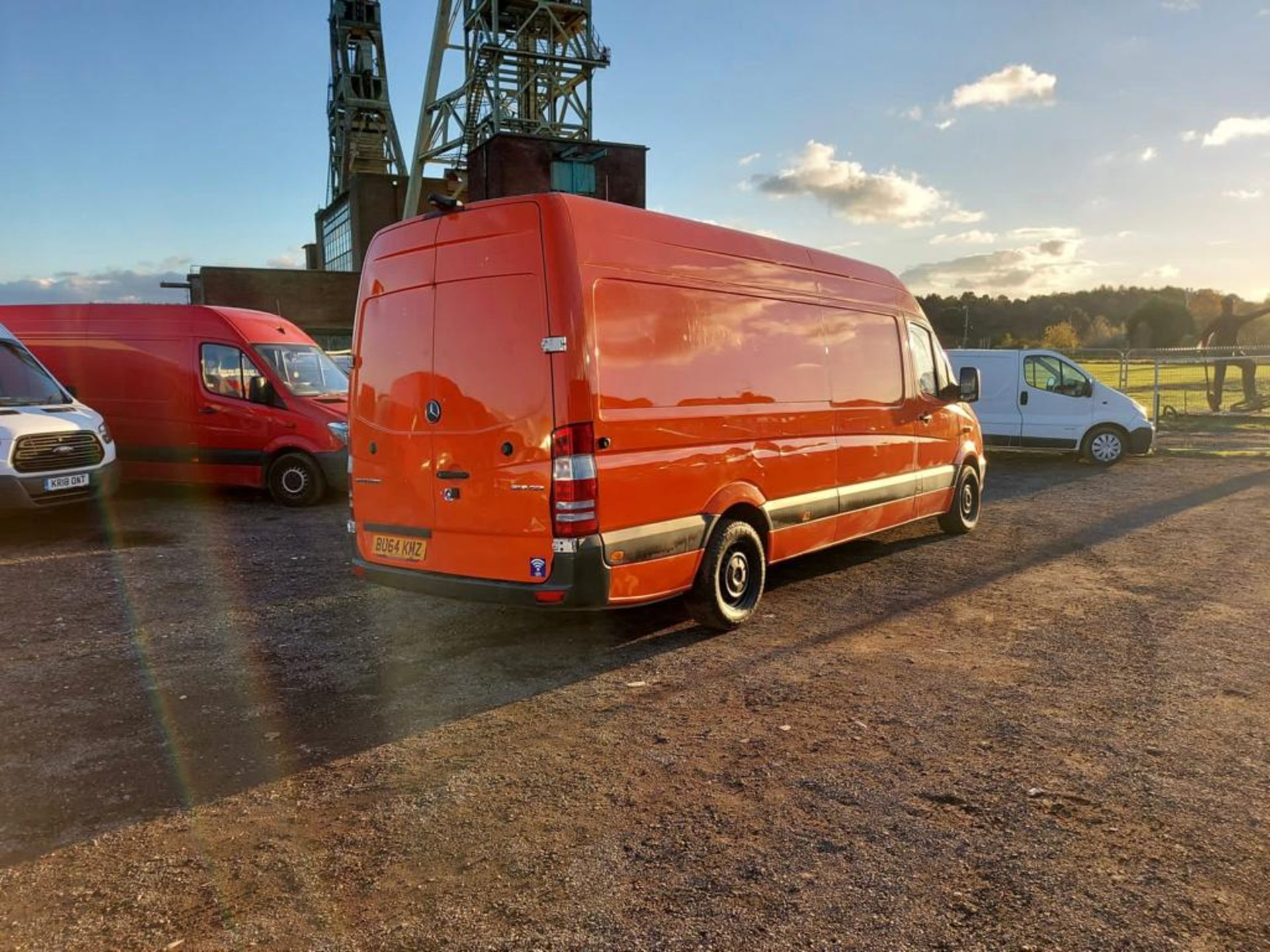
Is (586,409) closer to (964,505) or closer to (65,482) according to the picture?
(964,505)

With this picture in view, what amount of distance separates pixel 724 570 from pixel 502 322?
2098mm

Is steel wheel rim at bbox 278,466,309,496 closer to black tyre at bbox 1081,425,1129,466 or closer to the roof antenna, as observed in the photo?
the roof antenna

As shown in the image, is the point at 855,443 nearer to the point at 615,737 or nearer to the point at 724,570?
the point at 724,570

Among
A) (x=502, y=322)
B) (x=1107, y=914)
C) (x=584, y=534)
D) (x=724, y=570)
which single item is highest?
(x=502, y=322)

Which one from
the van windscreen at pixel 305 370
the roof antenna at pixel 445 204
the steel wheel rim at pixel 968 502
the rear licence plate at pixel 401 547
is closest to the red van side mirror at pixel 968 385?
the steel wheel rim at pixel 968 502

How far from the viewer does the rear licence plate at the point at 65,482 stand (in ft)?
28.7

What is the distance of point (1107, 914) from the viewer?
2.66 metres

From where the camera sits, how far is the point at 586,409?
4.54m

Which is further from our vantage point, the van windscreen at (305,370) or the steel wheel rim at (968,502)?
the van windscreen at (305,370)

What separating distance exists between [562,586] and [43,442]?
23.2ft

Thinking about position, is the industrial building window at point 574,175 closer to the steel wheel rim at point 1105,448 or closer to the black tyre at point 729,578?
Answer: the steel wheel rim at point 1105,448

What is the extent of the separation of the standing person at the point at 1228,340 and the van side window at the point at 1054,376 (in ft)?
30.4

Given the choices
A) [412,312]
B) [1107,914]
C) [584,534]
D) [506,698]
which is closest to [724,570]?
[584,534]

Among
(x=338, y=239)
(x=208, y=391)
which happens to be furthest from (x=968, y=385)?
(x=338, y=239)
